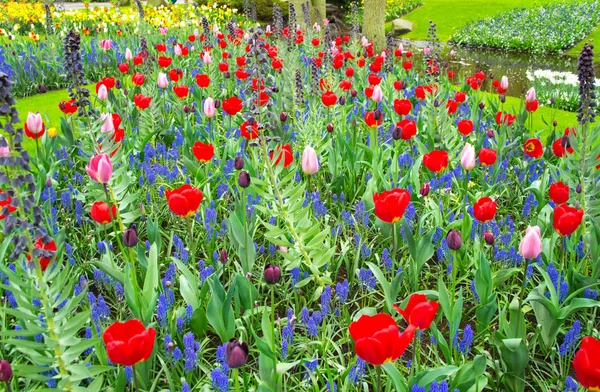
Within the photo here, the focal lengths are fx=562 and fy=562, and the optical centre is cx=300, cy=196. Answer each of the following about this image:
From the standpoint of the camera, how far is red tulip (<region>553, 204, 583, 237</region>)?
2445 mm

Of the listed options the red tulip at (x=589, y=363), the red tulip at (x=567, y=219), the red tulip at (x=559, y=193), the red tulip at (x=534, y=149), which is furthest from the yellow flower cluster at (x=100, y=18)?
the red tulip at (x=589, y=363)

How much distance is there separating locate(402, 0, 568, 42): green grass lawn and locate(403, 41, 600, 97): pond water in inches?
112

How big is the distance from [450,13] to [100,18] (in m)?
16.0

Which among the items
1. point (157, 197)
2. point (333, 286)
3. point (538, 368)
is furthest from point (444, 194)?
point (157, 197)

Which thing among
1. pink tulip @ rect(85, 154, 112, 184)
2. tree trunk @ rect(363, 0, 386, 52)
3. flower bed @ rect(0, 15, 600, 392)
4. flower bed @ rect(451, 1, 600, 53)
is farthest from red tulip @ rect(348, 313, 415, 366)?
flower bed @ rect(451, 1, 600, 53)

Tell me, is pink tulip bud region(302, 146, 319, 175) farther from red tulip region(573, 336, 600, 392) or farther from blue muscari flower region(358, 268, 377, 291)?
red tulip region(573, 336, 600, 392)

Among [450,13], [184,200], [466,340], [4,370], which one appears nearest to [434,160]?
[466,340]

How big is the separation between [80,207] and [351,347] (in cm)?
197

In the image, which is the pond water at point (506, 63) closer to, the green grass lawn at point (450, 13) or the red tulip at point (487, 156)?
the green grass lawn at point (450, 13)

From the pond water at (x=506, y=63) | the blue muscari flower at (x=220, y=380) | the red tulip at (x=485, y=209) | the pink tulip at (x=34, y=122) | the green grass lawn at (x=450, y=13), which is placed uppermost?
the pink tulip at (x=34, y=122)

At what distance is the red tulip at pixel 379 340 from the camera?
1591 mm

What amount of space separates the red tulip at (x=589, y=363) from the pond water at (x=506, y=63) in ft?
32.8

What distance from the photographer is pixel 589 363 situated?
5.13ft

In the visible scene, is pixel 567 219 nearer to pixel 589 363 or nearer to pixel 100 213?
pixel 589 363
